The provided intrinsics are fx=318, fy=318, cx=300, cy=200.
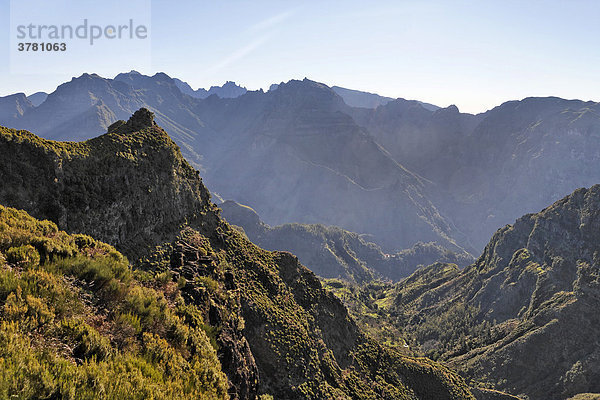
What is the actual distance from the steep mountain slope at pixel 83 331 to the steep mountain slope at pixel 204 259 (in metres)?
3.99

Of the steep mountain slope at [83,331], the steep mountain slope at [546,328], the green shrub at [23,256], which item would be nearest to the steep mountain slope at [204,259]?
the steep mountain slope at [83,331]

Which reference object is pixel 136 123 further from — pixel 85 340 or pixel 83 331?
pixel 85 340

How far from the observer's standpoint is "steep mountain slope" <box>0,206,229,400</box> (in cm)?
852

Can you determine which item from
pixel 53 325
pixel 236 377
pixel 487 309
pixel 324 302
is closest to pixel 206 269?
pixel 236 377

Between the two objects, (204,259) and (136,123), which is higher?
(136,123)

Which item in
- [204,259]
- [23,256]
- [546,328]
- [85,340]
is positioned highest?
[23,256]

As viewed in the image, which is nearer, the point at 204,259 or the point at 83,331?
the point at 83,331

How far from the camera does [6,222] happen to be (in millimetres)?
15570

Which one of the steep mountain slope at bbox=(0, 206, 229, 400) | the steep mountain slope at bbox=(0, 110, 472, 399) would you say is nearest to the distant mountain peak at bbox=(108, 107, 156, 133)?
the steep mountain slope at bbox=(0, 110, 472, 399)

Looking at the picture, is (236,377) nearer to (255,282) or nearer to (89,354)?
(89,354)

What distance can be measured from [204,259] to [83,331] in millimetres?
21671

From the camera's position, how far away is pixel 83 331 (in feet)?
35.3

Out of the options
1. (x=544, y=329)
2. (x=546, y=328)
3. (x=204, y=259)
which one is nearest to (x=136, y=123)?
(x=204, y=259)

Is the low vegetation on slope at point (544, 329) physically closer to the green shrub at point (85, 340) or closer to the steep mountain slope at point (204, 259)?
the steep mountain slope at point (204, 259)
